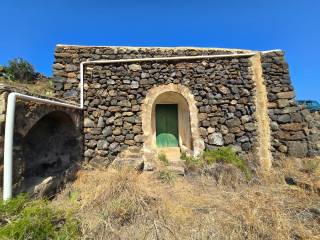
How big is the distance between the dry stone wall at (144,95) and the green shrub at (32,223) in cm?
300

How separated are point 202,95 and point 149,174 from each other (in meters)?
2.72

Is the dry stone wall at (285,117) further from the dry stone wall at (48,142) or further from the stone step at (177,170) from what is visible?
the dry stone wall at (48,142)

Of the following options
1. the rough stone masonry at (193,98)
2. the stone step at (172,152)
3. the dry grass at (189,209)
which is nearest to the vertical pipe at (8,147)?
the dry grass at (189,209)

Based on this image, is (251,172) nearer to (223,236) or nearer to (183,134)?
(183,134)

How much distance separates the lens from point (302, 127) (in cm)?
560

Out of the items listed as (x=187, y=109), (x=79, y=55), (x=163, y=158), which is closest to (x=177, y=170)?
(x=163, y=158)

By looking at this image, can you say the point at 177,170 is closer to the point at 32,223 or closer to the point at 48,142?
the point at 32,223

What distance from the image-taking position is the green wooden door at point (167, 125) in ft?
21.9

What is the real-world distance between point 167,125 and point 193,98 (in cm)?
131

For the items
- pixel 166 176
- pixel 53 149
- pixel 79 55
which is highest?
pixel 79 55

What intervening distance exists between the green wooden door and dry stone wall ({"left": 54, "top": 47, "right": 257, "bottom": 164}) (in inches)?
38.5

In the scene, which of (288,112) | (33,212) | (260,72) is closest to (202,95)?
(260,72)

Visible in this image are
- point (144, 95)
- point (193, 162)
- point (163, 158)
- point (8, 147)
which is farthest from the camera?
point (144, 95)

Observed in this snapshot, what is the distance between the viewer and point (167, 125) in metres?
6.75
